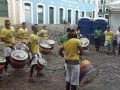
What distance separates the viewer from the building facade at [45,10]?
27.2 meters

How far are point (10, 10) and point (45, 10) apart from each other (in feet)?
27.3

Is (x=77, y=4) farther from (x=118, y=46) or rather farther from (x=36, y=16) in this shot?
(x=118, y=46)

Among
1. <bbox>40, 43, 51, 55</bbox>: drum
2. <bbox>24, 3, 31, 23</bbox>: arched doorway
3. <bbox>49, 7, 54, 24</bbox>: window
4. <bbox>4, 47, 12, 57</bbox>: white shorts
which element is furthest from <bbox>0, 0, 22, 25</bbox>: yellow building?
<bbox>4, 47, 12, 57</bbox>: white shorts

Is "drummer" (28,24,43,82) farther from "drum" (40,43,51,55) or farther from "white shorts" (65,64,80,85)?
"drum" (40,43,51,55)

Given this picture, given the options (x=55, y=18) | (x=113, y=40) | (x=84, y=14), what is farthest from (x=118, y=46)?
(x=84, y=14)

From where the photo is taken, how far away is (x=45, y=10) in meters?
34.4

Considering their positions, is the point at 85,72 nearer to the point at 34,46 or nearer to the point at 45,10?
the point at 34,46

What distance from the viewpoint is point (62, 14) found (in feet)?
127

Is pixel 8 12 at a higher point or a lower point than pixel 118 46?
higher

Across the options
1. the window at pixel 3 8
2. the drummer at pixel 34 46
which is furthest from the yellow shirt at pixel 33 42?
the window at pixel 3 8

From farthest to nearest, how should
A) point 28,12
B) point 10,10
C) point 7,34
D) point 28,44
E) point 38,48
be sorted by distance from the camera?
point 28,12
point 10,10
point 7,34
point 38,48
point 28,44

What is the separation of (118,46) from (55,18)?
19.9 metres

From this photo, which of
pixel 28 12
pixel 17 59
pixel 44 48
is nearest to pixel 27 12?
pixel 28 12

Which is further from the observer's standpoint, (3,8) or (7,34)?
(3,8)
